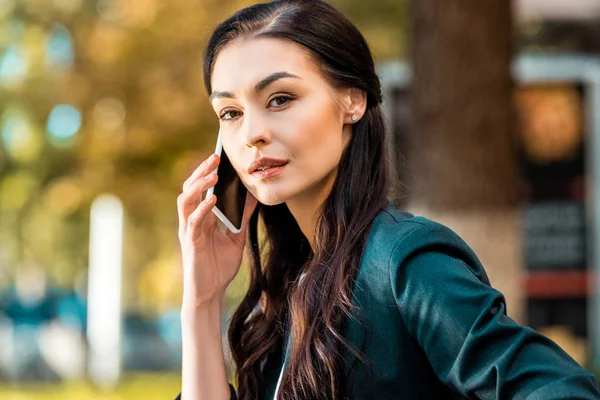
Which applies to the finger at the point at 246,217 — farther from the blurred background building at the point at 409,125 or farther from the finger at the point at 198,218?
the blurred background building at the point at 409,125

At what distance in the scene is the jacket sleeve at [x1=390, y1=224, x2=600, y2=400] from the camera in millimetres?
1526

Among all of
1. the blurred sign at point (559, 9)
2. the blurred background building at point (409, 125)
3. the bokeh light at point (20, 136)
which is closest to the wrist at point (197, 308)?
the blurred background building at point (409, 125)

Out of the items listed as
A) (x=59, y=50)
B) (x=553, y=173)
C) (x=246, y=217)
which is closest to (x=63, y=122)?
Answer: (x=59, y=50)

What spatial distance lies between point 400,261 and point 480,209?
12.5 feet

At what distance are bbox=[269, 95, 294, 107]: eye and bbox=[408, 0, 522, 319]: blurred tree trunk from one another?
3525 millimetres

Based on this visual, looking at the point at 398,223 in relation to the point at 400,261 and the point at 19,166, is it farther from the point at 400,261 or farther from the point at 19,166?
the point at 19,166

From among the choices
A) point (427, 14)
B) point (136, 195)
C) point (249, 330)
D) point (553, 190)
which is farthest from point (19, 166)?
point (249, 330)

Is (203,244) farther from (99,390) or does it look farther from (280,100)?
(99,390)

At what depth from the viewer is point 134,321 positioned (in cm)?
2052

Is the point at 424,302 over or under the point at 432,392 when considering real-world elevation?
over

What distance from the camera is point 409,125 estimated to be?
6125 mm

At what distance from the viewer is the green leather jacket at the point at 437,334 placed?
1.54 metres

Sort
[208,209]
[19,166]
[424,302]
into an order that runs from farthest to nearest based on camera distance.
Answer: [19,166] → [208,209] → [424,302]

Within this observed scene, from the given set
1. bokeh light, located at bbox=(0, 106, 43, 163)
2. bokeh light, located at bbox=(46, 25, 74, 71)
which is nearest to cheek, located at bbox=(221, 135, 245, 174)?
bokeh light, located at bbox=(46, 25, 74, 71)
